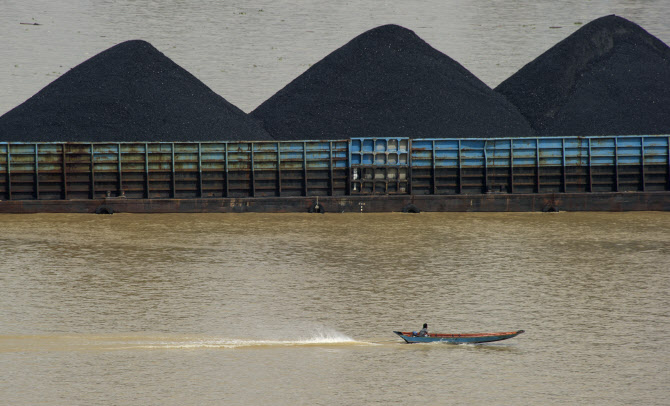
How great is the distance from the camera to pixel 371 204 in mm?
25891

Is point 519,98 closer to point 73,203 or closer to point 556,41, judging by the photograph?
point 556,41

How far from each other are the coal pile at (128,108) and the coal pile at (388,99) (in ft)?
7.13

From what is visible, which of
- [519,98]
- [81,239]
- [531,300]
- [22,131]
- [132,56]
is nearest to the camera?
[531,300]

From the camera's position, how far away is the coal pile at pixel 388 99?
33.0 metres

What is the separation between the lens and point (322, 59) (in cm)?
4012

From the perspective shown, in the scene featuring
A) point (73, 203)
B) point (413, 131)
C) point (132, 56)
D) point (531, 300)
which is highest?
point (132, 56)

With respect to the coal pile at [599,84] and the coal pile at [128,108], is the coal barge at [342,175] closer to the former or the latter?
the coal pile at [128,108]

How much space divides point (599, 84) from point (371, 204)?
17.6 metres

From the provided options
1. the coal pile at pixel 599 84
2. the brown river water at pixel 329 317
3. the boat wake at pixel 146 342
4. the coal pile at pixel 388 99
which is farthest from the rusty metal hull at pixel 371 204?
the boat wake at pixel 146 342

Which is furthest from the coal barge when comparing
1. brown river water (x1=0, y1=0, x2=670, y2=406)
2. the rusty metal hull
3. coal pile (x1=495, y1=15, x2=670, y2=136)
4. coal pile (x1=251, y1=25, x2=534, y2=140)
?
coal pile (x1=495, y1=15, x2=670, y2=136)

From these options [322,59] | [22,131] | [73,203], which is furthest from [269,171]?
[322,59]

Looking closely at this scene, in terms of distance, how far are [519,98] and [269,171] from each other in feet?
57.1

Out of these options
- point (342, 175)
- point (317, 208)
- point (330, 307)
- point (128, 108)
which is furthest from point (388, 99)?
point (330, 307)

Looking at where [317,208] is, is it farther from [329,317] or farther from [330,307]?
[329,317]
